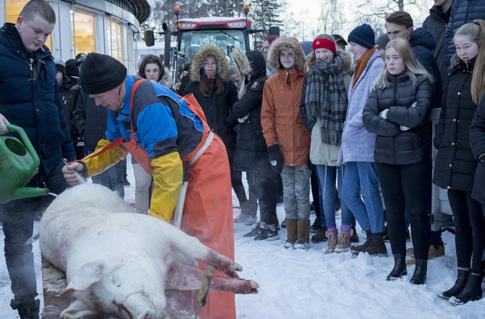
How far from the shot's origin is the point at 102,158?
3656 millimetres

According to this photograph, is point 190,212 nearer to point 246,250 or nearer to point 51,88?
point 51,88

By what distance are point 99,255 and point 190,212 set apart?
104cm

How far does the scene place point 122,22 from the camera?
20578 millimetres

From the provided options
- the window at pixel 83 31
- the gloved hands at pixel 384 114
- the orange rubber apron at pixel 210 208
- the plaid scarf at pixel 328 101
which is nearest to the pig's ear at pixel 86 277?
the orange rubber apron at pixel 210 208

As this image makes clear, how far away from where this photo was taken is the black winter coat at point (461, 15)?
15.7 feet

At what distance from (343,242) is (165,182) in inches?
129

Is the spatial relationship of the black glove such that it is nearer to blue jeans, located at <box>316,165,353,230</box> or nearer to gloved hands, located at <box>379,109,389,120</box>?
blue jeans, located at <box>316,165,353,230</box>

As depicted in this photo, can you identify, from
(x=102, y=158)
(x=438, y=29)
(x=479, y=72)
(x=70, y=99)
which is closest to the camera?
(x=102, y=158)

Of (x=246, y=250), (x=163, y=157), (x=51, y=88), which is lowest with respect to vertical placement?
(x=246, y=250)

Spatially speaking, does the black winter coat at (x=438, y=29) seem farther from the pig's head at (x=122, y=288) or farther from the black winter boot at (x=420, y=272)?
the pig's head at (x=122, y=288)

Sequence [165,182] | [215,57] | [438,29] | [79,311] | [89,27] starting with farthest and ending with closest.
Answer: [89,27] < [215,57] < [438,29] < [165,182] < [79,311]

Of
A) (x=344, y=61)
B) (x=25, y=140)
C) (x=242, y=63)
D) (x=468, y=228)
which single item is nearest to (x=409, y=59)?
(x=344, y=61)

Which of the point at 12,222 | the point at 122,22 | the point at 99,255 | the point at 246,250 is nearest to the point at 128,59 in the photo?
the point at 122,22

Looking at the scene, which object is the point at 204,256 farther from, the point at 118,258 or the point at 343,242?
the point at 343,242
